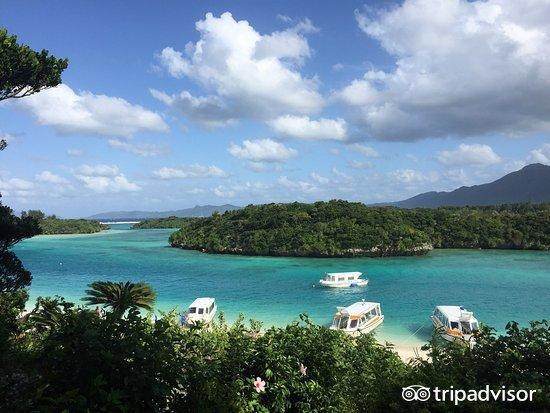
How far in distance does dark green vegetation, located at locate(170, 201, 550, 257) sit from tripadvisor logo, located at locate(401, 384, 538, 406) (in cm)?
7119

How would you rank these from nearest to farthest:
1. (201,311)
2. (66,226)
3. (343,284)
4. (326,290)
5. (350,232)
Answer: (201,311) → (326,290) → (343,284) → (350,232) → (66,226)

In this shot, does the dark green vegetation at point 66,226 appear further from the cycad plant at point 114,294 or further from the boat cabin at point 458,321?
the boat cabin at point 458,321

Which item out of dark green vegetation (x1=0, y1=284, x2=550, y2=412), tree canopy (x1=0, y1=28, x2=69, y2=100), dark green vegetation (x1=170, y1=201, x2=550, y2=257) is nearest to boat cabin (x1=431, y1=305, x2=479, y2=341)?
dark green vegetation (x1=0, y1=284, x2=550, y2=412)

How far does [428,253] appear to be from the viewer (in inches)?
3081

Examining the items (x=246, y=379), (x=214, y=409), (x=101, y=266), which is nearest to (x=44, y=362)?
(x=214, y=409)

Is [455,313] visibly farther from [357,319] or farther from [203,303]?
[203,303]

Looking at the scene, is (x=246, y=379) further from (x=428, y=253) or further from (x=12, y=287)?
(x=428, y=253)

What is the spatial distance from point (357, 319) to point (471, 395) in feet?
73.8

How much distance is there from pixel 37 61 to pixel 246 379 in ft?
44.2

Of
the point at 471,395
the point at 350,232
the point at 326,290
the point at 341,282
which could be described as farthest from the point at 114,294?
the point at 350,232

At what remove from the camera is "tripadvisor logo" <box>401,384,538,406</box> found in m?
4.85

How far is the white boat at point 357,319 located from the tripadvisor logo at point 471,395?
2131 cm

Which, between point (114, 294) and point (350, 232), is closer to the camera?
point (114, 294)

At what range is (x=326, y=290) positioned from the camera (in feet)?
142
